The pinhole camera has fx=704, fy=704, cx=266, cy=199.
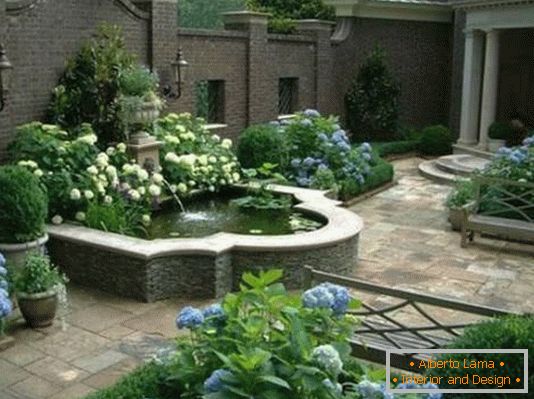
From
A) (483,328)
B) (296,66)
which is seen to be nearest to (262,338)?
(483,328)

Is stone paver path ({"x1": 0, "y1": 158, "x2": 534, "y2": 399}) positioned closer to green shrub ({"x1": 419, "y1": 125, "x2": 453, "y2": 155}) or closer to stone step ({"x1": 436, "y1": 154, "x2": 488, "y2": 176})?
stone step ({"x1": 436, "y1": 154, "x2": 488, "y2": 176})

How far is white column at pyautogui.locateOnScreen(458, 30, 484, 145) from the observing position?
1700 cm

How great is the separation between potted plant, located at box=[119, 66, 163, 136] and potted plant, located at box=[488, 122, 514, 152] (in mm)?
9090

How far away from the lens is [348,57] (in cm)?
1800

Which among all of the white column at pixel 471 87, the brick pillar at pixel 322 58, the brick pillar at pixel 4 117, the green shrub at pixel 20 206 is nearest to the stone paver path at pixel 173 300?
the green shrub at pixel 20 206

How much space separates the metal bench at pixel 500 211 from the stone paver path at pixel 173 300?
26 centimetres

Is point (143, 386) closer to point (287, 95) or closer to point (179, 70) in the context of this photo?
point (179, 70)

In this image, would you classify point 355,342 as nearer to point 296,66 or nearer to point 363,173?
point 363,173

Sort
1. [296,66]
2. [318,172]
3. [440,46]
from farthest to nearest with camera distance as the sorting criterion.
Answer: [440,46] → [296,66] → [318,172]

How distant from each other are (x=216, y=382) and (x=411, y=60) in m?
17.3

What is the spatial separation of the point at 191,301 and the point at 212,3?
29265 millimetres

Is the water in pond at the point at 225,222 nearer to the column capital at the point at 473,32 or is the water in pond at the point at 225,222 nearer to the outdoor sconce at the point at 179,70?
the outdoor sconce at the point at 179,70

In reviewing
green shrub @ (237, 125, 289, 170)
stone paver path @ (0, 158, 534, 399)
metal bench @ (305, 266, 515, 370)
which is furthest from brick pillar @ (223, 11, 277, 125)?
metal bench @ (305, 266, 515, 370)

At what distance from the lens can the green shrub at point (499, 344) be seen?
11.1ft
